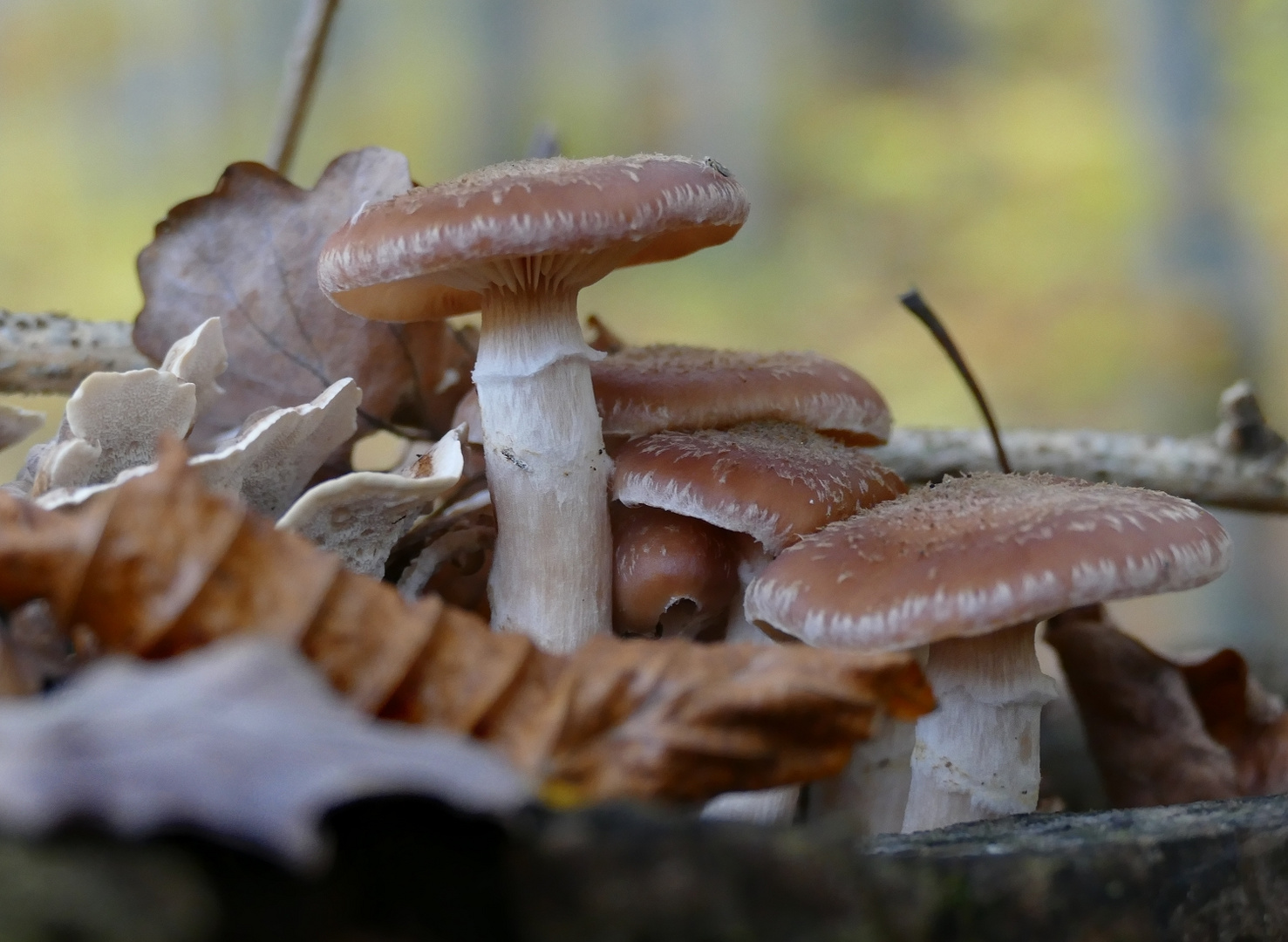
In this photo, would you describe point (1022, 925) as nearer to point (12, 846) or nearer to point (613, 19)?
point (12, 846)

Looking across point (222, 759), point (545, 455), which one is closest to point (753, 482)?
point (545, 455)

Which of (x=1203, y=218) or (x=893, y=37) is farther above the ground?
(x=893, y=37)

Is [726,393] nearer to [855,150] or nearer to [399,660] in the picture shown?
[399,660]

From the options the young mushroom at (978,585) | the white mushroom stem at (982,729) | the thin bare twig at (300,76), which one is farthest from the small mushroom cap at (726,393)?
the thin bare twig at (300,76)

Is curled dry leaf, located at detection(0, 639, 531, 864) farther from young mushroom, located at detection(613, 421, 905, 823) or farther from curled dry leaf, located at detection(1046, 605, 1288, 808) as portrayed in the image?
curled dry leaf, located at detection(1046, 605, 1288, 808)

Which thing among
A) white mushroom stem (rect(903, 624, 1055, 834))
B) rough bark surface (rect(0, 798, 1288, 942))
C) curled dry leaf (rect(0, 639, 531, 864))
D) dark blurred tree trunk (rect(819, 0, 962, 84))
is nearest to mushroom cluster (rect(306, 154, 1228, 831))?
white mushroom stem (rect(903, 624, 1055, 834))
